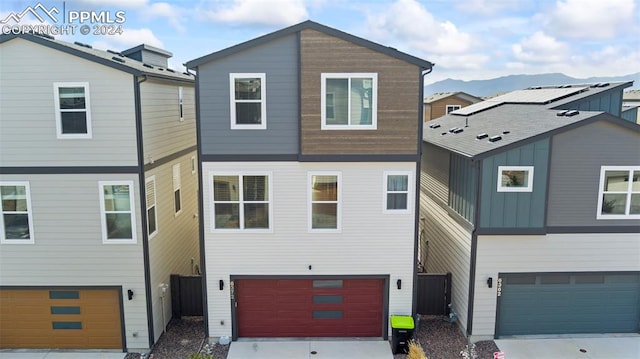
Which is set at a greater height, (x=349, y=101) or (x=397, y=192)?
(x=349, y=101)

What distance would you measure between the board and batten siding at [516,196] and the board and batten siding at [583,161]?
286 mm

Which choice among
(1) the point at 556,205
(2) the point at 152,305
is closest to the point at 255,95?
(2) the point at 152,305

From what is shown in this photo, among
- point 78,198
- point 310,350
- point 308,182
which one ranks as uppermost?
point 308,182

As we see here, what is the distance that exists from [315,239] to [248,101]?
12.6 feet

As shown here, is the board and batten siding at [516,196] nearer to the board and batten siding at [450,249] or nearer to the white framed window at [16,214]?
the board and batten siding at [450,249]

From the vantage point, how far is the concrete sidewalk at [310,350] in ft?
37.4

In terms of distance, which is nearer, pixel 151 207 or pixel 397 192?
pixel 397 192

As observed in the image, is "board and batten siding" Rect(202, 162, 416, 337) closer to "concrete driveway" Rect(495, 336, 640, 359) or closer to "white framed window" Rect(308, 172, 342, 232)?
"white framed window" Rect(308, 172, 342, 232)

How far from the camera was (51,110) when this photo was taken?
10.7 metres

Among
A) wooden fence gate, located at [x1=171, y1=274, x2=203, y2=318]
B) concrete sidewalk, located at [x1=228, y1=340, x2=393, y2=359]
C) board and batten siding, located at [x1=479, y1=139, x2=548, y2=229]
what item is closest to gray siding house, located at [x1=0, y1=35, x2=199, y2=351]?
wooden fence gate, located at [x1=171, y1=274, x2=203, y2=318]

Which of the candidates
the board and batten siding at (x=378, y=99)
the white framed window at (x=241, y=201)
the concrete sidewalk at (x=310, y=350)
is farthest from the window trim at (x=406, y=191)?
the concrete sidewalk at (x=310, y=350)

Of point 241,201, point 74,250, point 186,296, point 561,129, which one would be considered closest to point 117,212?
point 74,250

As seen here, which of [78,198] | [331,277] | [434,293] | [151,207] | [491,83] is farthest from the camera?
[491,83]

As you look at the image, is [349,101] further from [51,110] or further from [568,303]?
[568,303]
